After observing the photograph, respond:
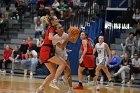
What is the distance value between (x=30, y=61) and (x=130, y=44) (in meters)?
4.88

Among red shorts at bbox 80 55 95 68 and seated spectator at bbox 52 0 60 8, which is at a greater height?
seated spectator at bbox 52 0 60 8

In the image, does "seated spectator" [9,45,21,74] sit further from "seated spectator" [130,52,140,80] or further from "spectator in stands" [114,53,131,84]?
"seated spectator" [130,52,140,80]

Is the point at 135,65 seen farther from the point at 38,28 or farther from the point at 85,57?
the point at 38,28

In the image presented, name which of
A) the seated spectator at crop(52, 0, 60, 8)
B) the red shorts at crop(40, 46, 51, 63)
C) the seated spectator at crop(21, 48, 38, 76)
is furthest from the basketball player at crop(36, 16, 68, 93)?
the seated spectator at crop(52, 0, 60, 8)

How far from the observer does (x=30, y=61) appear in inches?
824

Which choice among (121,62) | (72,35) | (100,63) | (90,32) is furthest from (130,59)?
(72,35)

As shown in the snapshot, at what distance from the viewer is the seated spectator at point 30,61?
20766 millimetres

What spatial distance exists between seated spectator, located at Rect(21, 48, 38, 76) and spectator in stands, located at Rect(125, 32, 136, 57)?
4.41 metres

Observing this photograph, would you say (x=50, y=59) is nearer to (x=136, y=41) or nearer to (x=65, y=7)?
(x=136, y=41)

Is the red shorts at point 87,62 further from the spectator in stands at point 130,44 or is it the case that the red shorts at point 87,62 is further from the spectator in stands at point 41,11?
the spectator in stands at point 41,11

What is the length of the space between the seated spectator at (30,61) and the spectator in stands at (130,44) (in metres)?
4.41

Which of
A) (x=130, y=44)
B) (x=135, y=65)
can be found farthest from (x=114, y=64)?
(x=130, y=44)

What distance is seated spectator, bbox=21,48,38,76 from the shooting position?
20766 mm

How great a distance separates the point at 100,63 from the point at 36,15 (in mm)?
10752
